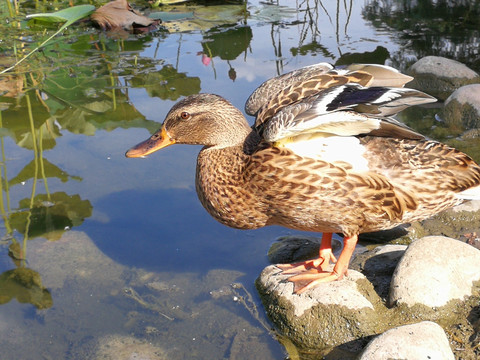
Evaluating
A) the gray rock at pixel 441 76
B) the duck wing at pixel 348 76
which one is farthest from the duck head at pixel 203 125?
the gray rock at pixel 441 76

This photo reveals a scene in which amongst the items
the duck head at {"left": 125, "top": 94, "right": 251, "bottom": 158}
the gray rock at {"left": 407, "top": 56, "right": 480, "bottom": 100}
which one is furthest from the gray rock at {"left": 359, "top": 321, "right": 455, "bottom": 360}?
the gray rock at {"left": 407, "top": 56, "right": 480, "bottom": 100}

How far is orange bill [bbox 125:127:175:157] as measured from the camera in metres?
3.52

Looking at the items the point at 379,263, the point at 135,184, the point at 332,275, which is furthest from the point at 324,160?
the point at 135,184

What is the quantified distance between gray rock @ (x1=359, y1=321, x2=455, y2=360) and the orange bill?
5.21 ft

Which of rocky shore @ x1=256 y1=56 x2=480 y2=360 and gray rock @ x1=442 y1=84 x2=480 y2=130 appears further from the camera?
gray rock @ x1=442 y1=84 x2=480 y2=130

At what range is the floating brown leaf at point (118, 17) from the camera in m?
7.72

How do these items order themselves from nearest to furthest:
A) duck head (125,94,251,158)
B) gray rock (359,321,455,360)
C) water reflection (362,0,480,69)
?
gray rock (359,321,455,360) → duck head (125,94,251,158) → water reflection (362,0,480,69)

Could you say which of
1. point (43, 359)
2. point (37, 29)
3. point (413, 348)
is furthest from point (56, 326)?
point (37, 29)

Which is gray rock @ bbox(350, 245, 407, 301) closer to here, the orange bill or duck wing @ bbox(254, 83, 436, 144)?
duck wing @ bbox(254, 83, 436, 144)

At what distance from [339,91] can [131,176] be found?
7.09 feet

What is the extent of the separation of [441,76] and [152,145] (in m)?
3.88

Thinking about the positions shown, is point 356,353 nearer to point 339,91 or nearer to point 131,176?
point 339,91

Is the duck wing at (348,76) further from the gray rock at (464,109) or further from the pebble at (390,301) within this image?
the gray rock at (464,109)

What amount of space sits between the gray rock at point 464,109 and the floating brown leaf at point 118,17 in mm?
3962
